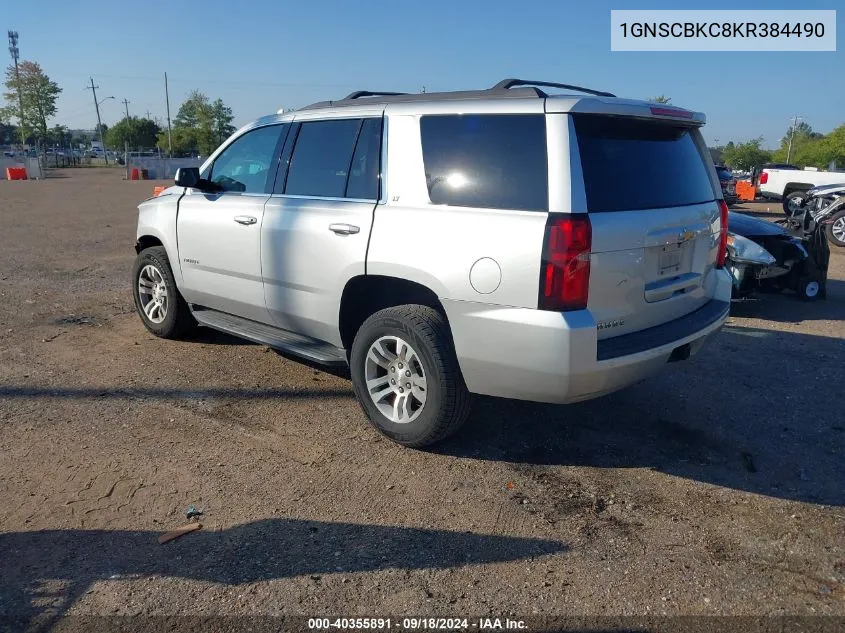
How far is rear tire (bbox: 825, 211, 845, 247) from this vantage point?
13133mm

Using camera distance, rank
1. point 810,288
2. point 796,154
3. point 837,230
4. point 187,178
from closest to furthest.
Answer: point 187,178 < point 810,288 < point 837,230 < point 796,154

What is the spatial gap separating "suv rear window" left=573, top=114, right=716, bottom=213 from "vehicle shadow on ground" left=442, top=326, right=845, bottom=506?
4.84 feet

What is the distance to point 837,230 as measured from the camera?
1332cm

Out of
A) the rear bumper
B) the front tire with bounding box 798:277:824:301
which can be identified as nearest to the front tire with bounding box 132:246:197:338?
the rear bumper

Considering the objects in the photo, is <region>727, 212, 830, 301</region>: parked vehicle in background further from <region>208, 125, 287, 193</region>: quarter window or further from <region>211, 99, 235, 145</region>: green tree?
<region>211, 99, 235, 145</region>: green tree

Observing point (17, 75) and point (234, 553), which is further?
point (17, 75)

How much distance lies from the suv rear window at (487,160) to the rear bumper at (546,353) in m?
0.57

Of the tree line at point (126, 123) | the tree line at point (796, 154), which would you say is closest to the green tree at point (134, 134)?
the tree line at point (126, 123)

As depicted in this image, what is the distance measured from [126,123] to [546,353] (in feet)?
292

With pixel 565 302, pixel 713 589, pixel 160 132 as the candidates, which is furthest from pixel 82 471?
pixel 160 132

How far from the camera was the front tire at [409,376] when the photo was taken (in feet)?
12.4

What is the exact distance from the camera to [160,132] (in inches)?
3339

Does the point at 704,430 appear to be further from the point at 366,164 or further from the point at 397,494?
the point at 366,164

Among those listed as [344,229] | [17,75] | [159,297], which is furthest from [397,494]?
[17,75]
